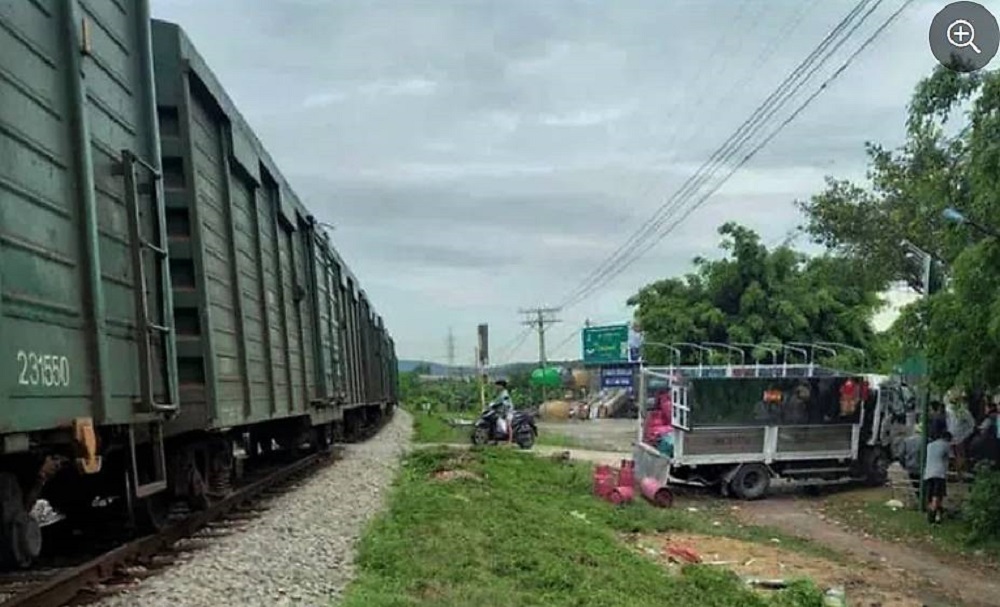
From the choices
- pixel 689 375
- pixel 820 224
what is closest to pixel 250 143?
pixel 689 375

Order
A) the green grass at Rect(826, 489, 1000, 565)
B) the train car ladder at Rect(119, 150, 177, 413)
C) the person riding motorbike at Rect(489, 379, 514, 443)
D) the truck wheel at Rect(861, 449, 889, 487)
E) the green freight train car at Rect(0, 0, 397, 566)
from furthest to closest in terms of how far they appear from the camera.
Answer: the person riding motorbike at Rect(489, 379, 514, 443) < the truck wheel at Rect(861, 449, 889, 487) < the green grass at Rect(826, 489, 1000, 565) < the train car ladder at Rect(119, 150, 177, 413) < the green freight train car at Rect(0, 0, 397, 566)

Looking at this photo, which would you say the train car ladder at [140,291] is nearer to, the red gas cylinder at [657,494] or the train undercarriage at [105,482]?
the train undercarriage at [105,482]

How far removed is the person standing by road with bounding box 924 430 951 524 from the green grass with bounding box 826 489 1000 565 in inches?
7.6

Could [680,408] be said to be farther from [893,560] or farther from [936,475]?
[893,560]

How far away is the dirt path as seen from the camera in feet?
36.6

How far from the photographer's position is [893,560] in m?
13.1

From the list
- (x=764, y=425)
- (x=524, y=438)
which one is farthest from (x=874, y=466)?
(x=524, y=438)

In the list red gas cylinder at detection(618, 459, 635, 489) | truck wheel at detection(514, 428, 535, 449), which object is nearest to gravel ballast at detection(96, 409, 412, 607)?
red gas cylinder at detection(618, 459, 635, 489)

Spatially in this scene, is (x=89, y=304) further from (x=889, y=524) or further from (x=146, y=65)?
(x=889, y=524)

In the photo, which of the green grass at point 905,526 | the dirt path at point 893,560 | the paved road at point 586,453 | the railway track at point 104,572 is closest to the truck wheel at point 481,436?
the paved road at point 586,453

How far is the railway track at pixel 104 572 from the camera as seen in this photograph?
600 centimetres

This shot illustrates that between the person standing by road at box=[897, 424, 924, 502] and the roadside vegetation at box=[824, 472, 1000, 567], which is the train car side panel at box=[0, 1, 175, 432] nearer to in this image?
the roadside vegetation at box=[824, 472, 1000, 567]

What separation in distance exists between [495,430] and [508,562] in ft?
55.8

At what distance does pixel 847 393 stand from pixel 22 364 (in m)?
16.5
